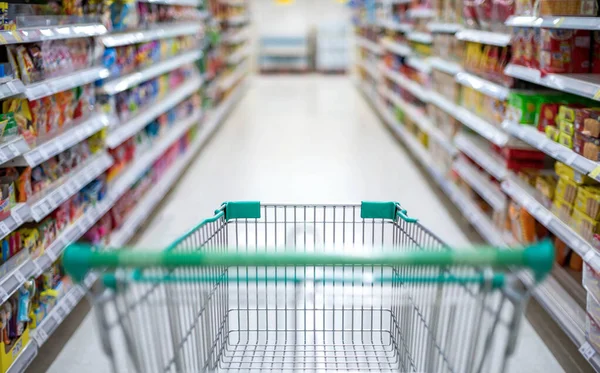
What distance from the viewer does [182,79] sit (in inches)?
261

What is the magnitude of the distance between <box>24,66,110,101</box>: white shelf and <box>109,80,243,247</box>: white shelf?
3.06ft

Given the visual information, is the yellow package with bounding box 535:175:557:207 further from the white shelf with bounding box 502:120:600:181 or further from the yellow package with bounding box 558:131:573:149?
the yellow package with bounding box 558:131:573:149

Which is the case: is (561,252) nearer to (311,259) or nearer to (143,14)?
(311,259)

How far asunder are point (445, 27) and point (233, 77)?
20.7 feet

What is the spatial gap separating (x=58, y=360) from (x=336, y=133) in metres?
6.19

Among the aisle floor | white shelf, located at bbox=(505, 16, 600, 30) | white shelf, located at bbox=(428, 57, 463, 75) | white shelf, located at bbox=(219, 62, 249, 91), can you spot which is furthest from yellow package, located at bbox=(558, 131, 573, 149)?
white shelf, located at bbox=(219, 62, 249, 91)

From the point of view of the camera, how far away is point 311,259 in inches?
52.6

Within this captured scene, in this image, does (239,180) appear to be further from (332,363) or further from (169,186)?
(332,363)

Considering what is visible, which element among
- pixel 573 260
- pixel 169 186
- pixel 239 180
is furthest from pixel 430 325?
pixel 239 180

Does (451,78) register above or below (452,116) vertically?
above

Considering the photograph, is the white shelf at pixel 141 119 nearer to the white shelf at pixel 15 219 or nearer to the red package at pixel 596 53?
the white shelf at pixel 15 219

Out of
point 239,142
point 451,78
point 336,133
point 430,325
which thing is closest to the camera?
point 430,325

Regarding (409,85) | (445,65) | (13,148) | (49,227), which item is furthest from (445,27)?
(13,148)

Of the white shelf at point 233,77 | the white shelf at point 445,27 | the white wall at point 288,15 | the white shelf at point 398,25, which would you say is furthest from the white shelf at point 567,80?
the white wall at point 288,15
